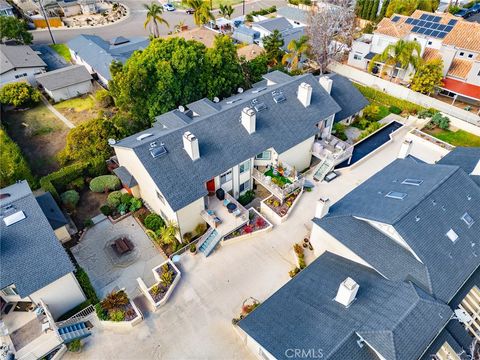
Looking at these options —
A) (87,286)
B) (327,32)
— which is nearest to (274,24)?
(327,32)

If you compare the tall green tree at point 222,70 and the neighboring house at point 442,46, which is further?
the neighboring house at point 442,46

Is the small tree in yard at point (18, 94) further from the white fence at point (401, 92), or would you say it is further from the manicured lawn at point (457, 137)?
the manicured lawn at point (457, 137)

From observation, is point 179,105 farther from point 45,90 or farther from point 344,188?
point 45,90

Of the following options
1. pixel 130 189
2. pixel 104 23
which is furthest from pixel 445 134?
pixel 104 23

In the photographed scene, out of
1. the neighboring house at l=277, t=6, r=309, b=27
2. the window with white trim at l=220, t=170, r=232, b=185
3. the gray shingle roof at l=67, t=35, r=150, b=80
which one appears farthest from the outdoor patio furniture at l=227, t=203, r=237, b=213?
the neighboring house at l=277, t=6, r=309, b=27

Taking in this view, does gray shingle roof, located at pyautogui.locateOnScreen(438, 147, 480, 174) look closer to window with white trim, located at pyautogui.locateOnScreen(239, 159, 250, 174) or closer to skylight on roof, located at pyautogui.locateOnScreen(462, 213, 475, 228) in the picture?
skylight on roof, located at pyautogui.locateOnScreen(462, 213, 475, 228)

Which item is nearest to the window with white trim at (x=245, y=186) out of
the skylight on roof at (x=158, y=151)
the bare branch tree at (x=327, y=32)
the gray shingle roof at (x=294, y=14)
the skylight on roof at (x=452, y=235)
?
the skylight on roof at (x=158, y=151)

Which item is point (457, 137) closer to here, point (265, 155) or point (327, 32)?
point (327, 32)
